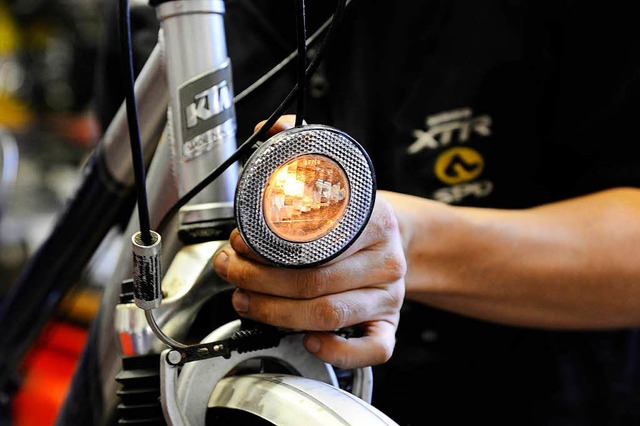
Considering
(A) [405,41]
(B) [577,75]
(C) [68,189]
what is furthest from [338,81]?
(C) [68,189]

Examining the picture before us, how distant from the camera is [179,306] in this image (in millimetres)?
387

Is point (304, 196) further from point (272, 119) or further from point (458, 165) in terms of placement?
point (458, 165)

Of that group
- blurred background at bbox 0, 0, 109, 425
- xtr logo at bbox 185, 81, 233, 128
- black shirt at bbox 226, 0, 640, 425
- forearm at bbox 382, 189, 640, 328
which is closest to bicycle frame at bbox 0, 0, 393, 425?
xtr logo at bbox 185, 81, 233, 128

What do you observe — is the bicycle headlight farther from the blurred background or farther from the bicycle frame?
the blurred background

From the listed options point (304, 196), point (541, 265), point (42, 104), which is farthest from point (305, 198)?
point (42, 104)

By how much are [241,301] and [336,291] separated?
51mm

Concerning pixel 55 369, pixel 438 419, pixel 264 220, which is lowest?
pixel 55 369

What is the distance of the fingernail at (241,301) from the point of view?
0.37 meters

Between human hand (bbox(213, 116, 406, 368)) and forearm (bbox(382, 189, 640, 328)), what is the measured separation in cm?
10

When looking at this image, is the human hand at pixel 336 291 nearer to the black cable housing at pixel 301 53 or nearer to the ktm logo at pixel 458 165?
the black cable housing at pixel 301 53

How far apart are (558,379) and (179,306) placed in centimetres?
44

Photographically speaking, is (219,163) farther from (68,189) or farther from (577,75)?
(68,189)

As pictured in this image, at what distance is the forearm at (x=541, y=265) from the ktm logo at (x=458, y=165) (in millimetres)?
98

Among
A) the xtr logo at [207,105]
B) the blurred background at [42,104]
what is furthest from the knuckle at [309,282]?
the blurred background at [42,104]
